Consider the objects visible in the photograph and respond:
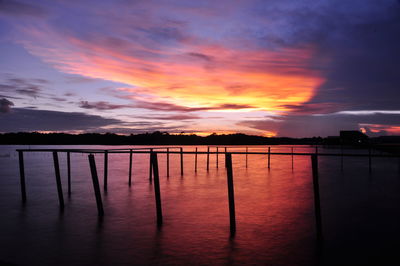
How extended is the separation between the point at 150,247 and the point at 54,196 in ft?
33.1

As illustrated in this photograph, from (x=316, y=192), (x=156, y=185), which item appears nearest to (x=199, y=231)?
(x=156, y=185)

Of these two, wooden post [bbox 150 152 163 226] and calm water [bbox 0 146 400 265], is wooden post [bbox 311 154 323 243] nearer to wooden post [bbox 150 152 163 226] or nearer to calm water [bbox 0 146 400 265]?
calm water [bbox 0 146 400 265]

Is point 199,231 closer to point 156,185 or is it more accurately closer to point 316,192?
point 156,185

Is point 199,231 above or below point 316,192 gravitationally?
below

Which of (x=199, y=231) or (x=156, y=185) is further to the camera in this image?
(x=156, y=185)

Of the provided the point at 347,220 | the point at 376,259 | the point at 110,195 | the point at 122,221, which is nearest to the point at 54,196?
the point at 110,195

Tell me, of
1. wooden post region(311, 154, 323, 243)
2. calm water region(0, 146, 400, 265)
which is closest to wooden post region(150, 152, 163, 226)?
calm water region(0, 146, 400, 265)

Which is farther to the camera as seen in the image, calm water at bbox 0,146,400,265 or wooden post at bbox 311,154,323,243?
wooden post at bbox 311,154,323,243

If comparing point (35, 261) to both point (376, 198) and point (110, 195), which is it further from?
point (376, 198)

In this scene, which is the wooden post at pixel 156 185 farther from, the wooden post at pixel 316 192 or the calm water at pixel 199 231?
the wooden post at pixel 316 192

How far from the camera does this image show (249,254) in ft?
22.6

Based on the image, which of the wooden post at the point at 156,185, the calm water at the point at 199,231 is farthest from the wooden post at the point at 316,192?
the wooden post at the point at 156,185

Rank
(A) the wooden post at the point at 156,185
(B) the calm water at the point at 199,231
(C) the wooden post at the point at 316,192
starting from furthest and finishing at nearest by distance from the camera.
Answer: (A) the wooden post at the point at 156,185
(C) the wooden post at the point at 316,192
(B) the calm water at the point at 199,231

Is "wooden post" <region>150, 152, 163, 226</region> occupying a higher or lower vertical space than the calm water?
higher
